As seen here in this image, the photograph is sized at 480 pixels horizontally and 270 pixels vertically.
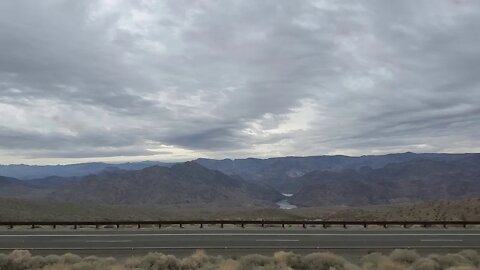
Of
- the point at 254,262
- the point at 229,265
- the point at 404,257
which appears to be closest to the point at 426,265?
the point at 404,257

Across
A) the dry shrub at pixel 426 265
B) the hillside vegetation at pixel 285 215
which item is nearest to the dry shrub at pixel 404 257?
the dry shrub at pixel 426 265

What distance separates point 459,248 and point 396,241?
11.5 feet

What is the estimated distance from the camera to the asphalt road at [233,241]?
23.0 m

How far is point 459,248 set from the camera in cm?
2366

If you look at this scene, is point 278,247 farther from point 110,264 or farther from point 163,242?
point 110,264

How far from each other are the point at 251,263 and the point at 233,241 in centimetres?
823

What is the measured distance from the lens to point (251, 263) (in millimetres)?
17688

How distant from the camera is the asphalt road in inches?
907

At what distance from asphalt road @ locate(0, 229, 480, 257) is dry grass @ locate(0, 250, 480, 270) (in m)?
3.97

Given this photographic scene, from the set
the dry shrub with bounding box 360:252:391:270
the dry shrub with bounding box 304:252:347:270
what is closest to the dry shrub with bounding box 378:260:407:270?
the dry shrub with bounding box 360:252:391:270

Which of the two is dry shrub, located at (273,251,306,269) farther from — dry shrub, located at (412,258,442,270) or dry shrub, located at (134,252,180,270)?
dry shrub, located at (412,258,442,270)

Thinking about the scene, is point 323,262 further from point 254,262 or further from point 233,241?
point 233,241

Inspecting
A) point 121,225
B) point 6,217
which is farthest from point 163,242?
point 6,217

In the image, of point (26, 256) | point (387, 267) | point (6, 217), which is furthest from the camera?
point (6, 217)
